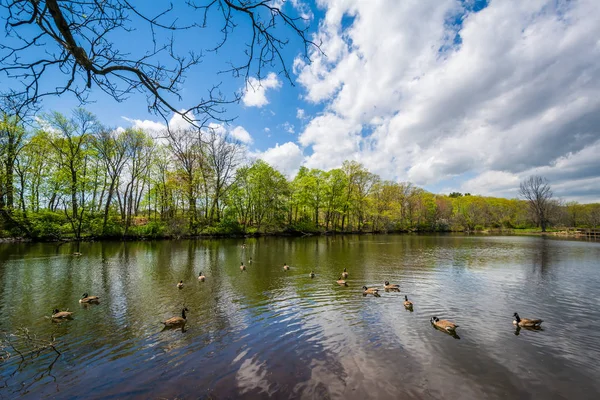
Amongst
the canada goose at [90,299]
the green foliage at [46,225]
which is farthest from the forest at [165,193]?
the canada goose at [90,299]

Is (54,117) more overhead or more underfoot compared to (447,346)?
more overhead

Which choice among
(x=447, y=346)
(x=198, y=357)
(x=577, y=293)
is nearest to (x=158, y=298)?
(x=198, y=357)

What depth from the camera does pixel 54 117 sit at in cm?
3450

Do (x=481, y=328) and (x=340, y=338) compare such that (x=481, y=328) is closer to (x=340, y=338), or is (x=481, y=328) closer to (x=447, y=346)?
(x=447, y=346)

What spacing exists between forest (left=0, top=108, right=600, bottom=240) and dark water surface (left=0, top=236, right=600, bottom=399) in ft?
44.0

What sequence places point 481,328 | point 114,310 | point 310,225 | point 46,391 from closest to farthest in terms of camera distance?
point 46,391 → point 481,328 → point 114,310 → point 310,225

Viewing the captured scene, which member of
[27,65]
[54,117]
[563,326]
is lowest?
[563,326]

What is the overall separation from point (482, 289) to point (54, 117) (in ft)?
162

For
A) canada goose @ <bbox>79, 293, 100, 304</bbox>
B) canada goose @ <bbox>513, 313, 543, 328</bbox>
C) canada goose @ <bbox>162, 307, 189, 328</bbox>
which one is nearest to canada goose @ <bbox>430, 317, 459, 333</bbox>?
canada goose @ <bbox>513, 313, 543, 328</bbox>

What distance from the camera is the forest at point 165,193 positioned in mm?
35094

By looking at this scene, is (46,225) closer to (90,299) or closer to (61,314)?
(90,299)

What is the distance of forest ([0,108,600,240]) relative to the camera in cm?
3509

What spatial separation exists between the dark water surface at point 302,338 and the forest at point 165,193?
44.0 feet

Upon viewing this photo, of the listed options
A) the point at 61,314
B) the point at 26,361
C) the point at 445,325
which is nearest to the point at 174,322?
the point at 26,361
